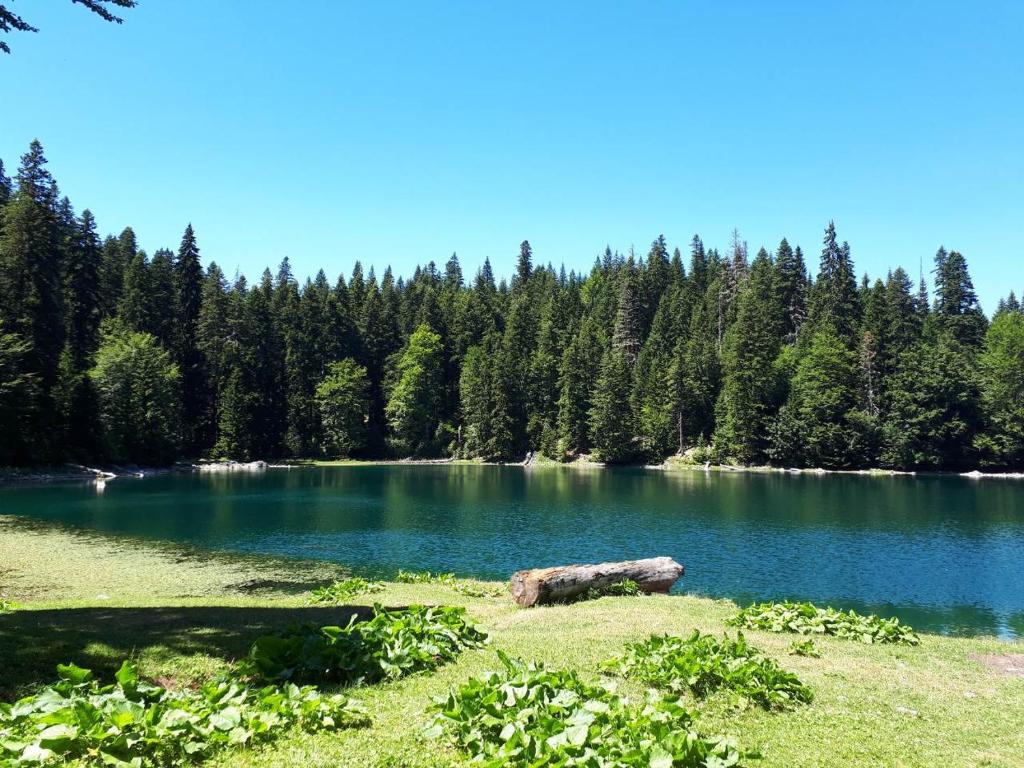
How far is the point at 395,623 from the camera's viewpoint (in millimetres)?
10617

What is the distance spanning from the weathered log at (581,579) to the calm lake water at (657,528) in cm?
493

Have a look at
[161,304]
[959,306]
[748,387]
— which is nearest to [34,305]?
[161,304]

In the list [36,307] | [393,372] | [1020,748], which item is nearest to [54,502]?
[36,307]

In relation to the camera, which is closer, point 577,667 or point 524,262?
point 577,667

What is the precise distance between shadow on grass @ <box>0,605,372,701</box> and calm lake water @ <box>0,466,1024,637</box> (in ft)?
46.2

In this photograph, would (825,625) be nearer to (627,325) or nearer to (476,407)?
(476,407)

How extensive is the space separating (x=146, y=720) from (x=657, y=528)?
35.7 m

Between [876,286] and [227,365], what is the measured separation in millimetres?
101820

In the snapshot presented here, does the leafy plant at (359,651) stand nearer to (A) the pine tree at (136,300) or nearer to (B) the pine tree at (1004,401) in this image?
(A) the pine tree at (136,300)

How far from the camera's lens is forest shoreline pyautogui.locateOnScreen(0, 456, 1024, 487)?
6319 centimetres

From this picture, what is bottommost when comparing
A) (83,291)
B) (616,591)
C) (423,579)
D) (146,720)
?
(423,579)

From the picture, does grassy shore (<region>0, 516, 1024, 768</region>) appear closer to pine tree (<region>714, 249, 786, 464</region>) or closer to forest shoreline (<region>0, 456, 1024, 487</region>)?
forest shoreline (<region>0, 456, 1024, 487</region>)

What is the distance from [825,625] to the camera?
14.5 m

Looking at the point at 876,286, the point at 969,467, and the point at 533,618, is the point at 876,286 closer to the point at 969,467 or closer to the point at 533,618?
the point at 969,467
